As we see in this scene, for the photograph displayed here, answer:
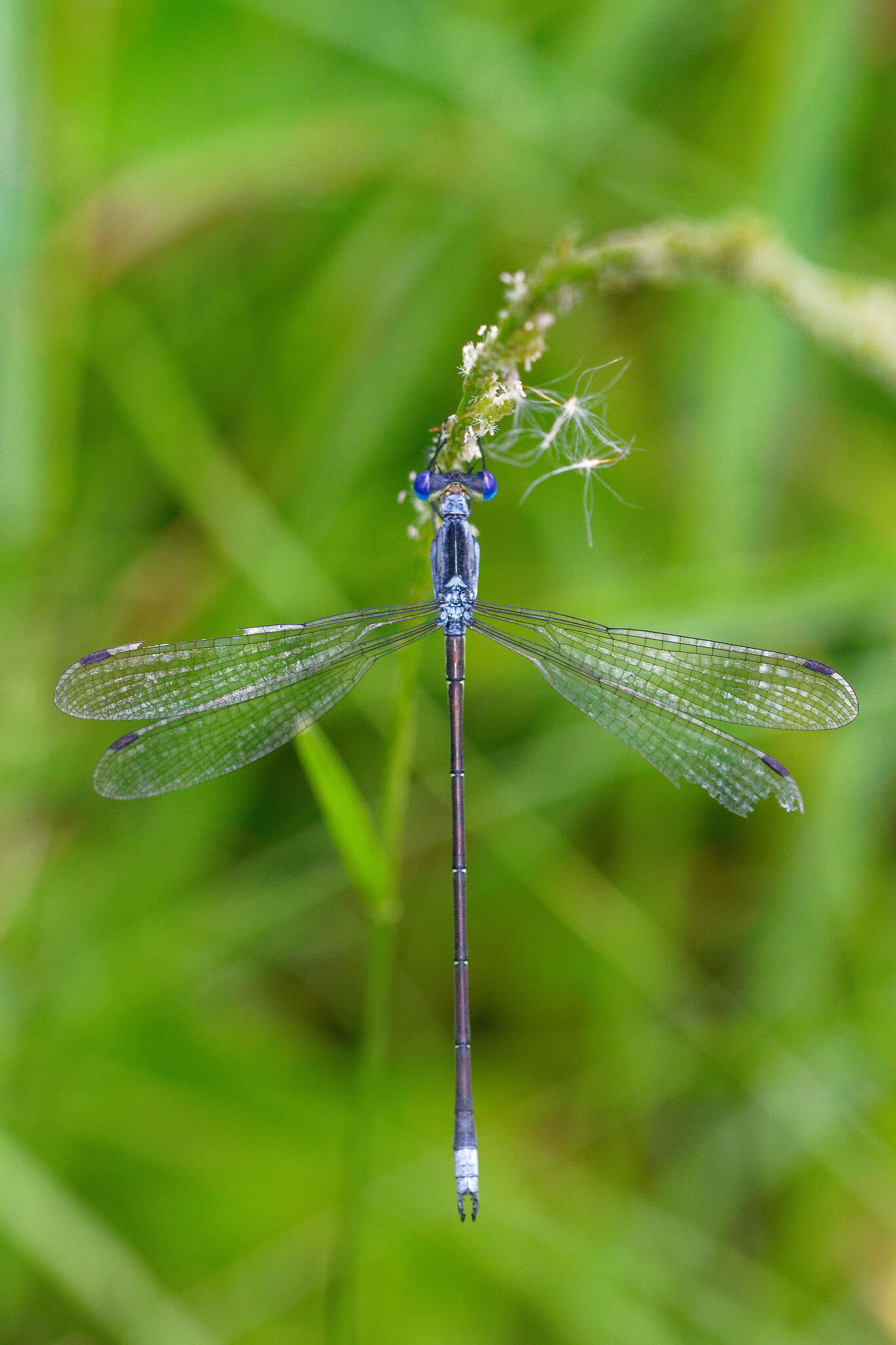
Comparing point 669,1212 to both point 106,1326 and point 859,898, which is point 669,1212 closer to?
point 859,898

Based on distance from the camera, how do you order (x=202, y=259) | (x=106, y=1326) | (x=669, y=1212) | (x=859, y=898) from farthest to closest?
1. (x=202, y=259)
2. (x=859, y=898)
3. (x=669, y=1212)
4. (x=106, y=1326)

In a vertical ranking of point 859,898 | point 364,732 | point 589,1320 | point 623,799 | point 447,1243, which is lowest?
point 589,1320

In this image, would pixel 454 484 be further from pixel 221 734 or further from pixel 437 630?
pixel 221 734

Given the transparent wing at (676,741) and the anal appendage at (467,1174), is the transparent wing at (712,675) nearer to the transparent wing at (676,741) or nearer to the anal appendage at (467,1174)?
the transparent wing at (676,741)

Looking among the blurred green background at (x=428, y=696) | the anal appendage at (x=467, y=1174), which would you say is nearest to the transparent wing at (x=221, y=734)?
the blurred green background at (x=428, y=696)

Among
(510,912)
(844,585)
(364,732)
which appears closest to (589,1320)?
(510,912)

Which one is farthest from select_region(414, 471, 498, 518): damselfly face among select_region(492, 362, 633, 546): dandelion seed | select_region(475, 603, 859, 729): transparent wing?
select_region(475, 603, 859, 729): transparent wing

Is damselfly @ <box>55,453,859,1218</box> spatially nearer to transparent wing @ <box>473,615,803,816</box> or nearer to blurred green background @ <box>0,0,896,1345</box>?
transparent wing @ <box>473,615,803,816</box>

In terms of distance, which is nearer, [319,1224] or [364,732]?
[319,1224]
